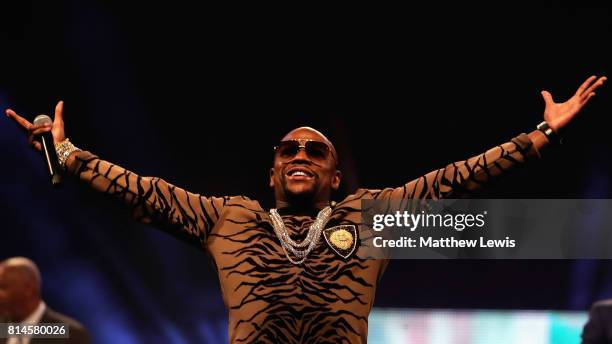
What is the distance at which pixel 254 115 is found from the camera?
5.34m

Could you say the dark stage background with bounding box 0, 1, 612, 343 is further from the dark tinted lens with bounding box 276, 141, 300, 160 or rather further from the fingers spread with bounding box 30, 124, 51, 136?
the fingers spread with bounding box 30, 124, 51, 136

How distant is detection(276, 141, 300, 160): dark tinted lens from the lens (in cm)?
279

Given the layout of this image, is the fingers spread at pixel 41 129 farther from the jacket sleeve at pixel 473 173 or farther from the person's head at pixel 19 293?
the jacket sleeve at pixel 473 173

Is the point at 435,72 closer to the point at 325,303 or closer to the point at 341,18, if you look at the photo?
the point at 341,18

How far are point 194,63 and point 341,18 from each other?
3.28ft

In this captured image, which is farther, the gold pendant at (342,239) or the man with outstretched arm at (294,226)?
the gold pendant at (342,239)

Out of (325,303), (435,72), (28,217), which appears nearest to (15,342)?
(325,303)

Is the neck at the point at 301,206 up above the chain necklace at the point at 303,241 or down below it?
above

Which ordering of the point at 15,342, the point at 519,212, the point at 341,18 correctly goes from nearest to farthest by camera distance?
the point at 15,342, the point at 341,18, the point at 519,212

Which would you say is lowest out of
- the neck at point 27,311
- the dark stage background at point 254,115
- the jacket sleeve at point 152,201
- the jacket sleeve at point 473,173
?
the neck at point 27,311

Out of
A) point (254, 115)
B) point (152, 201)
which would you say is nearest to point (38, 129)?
point (152, 201)

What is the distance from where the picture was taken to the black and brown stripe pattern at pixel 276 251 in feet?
8.13

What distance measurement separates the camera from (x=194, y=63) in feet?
16.9

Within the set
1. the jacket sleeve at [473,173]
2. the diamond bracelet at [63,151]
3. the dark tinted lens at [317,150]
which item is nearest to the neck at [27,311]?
the diamond bracelet at [63,151]
